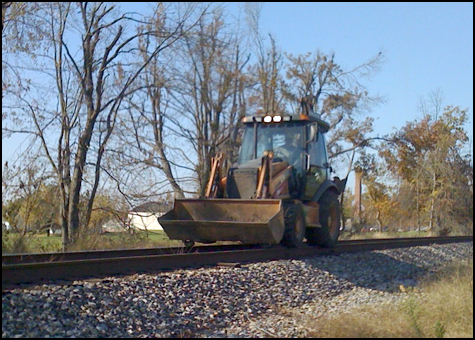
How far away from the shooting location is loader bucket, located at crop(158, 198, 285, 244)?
10.6 meters

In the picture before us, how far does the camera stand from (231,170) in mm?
12727

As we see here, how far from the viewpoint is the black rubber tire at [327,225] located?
44.0 ft

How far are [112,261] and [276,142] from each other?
6218 mm

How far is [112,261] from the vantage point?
7.91m

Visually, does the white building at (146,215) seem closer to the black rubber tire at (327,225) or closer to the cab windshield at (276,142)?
the cab windshield at (276,142)

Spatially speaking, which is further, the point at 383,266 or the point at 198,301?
the point at 383,266

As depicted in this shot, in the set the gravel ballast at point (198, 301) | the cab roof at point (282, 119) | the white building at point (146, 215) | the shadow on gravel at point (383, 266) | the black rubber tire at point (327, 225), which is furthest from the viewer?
the white building at point (146, 215)

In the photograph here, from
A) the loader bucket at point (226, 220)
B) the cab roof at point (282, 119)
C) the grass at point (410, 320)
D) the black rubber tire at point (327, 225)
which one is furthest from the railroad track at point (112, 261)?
the cab roof at point (282, 119)

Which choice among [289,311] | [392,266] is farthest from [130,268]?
[392,266]

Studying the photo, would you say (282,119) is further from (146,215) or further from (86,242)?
(146,215)

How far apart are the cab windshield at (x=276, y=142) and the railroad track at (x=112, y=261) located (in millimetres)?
2018

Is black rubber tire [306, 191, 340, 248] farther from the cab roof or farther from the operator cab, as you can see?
the cab roof

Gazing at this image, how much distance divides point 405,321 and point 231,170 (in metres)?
6.61

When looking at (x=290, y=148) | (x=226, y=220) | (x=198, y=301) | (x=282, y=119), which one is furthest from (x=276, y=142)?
(x=198, y=301)
